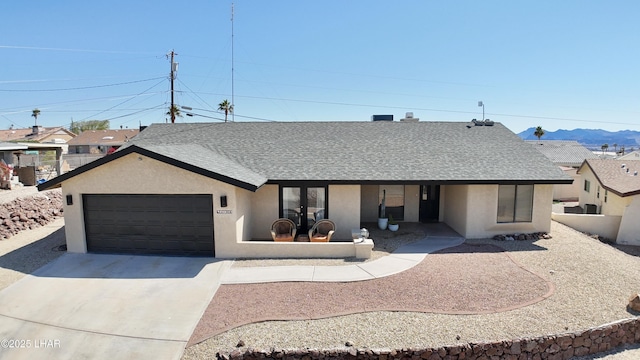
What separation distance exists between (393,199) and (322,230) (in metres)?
4.36

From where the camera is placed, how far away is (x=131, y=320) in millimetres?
7824

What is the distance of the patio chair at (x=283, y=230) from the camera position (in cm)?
1285

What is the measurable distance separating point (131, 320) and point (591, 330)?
9.92m

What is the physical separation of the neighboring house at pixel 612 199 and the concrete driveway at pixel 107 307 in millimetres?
16911

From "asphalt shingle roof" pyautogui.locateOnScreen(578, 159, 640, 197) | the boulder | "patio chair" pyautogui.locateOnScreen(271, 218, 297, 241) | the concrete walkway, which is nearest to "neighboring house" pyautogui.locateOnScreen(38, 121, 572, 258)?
"patio chair" pyautogui.locateOnScreen(271, 218, 297, 241)

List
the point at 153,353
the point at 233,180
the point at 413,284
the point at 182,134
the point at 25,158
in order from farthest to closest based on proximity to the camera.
A: the point at 25,158
the point at 182,134
the point at 233,180
the point at 413,284
the point at 153,353

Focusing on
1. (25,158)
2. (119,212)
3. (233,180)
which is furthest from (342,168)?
(25,158)

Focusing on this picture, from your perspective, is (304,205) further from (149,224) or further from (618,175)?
(618,175)

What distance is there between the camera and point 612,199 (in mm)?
19312

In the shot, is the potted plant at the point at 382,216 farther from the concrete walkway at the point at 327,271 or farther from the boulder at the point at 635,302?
the boulder at the point at 635,302

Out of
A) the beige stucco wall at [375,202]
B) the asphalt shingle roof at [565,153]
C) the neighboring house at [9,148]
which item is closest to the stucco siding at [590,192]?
the beige stucco wall at [375,202]

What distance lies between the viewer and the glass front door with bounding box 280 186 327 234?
1375 cm

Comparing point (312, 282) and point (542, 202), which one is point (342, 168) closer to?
point (312, 282)

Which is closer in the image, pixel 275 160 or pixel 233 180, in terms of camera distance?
pixel 233 180
